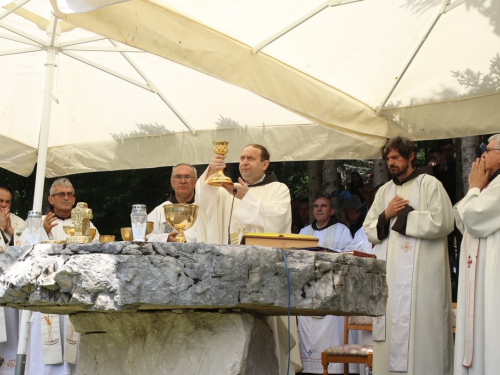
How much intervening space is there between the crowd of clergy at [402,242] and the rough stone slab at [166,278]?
1.22 metres

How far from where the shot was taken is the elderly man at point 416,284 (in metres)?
7.01

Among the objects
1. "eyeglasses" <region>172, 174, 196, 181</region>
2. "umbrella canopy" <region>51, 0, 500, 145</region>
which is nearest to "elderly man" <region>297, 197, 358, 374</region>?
"eyeglasses" <region>172, 174, 196, 181</region>

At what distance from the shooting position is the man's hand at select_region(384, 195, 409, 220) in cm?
725

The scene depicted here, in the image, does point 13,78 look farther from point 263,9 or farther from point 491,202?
point 491,202

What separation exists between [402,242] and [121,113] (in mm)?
3444

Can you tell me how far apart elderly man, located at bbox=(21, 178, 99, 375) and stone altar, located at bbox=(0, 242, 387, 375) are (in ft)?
12.5

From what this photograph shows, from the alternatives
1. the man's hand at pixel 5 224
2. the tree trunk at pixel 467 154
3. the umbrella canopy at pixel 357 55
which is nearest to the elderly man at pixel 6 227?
the man's hand at pixel 5 224

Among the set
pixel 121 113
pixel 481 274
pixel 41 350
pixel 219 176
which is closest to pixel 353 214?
pixel 121 113

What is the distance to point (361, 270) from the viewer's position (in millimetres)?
4477

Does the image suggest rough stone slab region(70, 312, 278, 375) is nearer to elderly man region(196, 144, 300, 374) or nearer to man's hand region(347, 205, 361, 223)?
elderly man region(196, 144, 300, 374)

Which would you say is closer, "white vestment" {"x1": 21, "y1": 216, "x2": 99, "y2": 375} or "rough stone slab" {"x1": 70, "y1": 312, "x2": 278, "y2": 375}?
"rough stone slab" {"x1": 70, "y1": 312, "x2": 278, "y2": 375}

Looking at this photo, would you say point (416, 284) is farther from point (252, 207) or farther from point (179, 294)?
point (179, 294)

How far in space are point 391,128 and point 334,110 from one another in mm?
720

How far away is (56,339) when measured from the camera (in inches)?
334
